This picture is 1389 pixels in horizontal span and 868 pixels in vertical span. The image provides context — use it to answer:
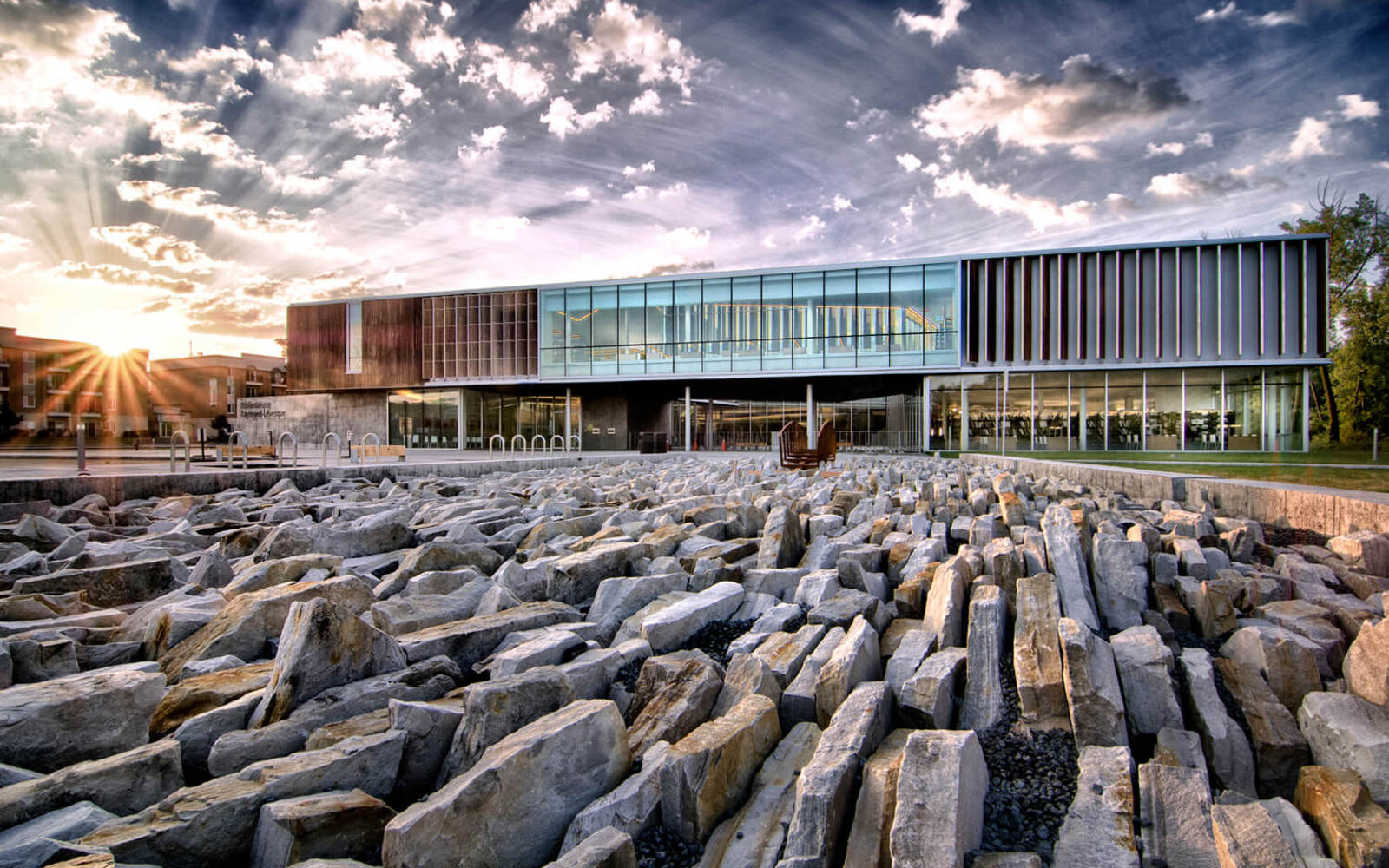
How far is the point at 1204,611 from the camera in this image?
271 cm

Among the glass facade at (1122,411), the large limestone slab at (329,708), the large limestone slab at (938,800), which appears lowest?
the large limestone slab at (329,708)

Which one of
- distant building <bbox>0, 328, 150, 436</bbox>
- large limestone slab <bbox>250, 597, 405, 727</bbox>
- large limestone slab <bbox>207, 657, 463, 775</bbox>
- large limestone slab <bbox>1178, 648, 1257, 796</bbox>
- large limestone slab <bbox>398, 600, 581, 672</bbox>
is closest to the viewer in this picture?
large limestone slab <bbox>1178, 648, 1257, 796</bbox>

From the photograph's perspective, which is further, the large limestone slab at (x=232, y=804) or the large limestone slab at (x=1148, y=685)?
the large limestone slab at (x=1148, y=685)

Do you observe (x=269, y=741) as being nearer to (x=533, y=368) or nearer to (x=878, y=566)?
(x=878, y=566)

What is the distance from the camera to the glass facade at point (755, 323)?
28.3 metres

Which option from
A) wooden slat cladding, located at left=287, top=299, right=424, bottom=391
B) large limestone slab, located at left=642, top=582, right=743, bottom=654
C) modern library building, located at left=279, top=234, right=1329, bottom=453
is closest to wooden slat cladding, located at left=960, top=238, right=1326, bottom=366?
modern library building, located at left=279, top=234, right=1329, bottom=453

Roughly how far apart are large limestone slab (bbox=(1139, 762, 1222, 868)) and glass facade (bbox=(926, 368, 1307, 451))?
2805 cm

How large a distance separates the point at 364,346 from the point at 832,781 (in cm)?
3845

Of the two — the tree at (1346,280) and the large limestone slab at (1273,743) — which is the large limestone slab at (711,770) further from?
the tree at (1346,280)

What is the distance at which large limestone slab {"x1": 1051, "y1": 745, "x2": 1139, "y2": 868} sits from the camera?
1494mm

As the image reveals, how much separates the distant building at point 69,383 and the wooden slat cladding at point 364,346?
38.5 meters

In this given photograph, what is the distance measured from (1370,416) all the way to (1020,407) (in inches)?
553

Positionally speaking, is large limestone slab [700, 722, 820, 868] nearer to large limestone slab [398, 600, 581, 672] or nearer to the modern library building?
large limestone slab [398, 600, 581, 672]

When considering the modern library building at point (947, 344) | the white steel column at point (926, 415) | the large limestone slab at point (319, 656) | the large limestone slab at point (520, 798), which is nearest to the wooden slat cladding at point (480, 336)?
the modern library building at point (947, 344)
